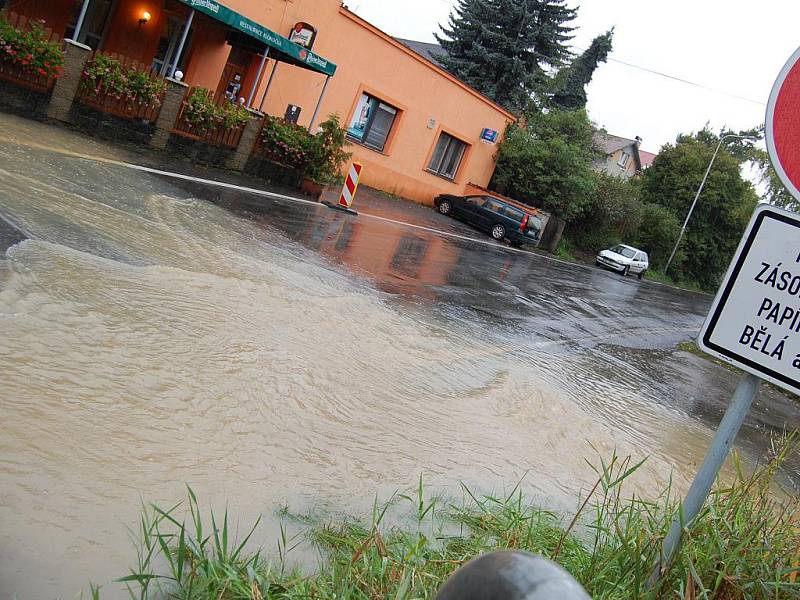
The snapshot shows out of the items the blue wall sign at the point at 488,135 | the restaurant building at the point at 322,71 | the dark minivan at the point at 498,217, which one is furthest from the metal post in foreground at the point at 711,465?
the blue wall sign at the point at 488,135

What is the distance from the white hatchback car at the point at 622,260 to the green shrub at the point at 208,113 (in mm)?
22408

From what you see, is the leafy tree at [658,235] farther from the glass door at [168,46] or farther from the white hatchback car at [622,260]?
the glass door at [168,46]

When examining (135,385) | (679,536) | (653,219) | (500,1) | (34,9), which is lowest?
(135,385)

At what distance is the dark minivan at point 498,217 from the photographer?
2836 cm

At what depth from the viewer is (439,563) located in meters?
3.54

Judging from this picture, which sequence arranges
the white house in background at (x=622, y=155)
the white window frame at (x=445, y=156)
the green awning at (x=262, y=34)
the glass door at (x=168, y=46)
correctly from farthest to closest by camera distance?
the white house in background at (x=622, y=155) < the white window frame at (x=445, y=156) < the glass door at (x=168, y=46) < the green awning at (x=262, y=34)

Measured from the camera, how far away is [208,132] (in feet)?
56.7

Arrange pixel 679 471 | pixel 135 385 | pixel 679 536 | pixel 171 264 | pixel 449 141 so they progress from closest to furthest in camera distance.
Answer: pixel 679 536
pixel 135 385
pixel 679 471
pixel 171 264
pixel 449 141

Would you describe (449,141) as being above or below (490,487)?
above

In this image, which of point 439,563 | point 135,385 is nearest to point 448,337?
point 135,385

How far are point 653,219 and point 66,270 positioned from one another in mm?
41958

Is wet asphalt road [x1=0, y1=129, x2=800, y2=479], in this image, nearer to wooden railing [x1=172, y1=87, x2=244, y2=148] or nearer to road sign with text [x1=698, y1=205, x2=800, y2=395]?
wooden railing [x1=172, y1=87, x2=244, y2=148]

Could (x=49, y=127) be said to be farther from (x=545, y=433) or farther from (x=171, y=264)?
(x=545, y=433)

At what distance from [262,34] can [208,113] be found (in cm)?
335
